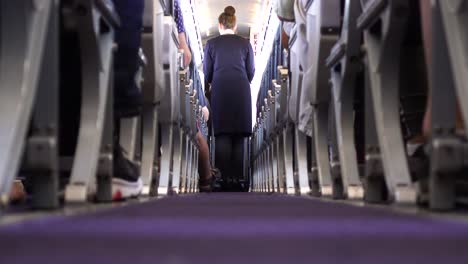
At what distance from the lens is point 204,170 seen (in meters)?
7.30

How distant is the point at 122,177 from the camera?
2.38 metres

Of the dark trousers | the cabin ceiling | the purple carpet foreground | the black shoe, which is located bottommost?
the purple carpet foreground

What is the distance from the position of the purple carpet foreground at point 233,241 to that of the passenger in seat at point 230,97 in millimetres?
6656

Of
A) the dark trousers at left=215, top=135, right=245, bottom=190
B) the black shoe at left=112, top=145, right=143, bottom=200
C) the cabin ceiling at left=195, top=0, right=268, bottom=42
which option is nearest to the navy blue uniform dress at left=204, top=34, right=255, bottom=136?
the dark trousers at left=215, top=135, right=245, bottom=190

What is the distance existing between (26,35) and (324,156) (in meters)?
1.93

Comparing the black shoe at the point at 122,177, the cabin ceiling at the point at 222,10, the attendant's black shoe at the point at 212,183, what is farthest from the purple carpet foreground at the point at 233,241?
the cabin ceiling at the point at 222,10

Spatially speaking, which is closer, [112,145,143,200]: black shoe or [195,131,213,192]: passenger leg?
[112,145,143,200]: black shoe

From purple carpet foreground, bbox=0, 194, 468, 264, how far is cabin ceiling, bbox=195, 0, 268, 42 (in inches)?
437

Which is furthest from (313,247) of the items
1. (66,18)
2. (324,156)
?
(324,156)

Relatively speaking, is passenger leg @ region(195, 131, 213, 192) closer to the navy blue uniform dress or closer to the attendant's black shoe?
the attendant's black shoe

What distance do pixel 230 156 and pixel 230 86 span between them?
34.3 inches

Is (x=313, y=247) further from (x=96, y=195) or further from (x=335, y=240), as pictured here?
(x=96, y=195)

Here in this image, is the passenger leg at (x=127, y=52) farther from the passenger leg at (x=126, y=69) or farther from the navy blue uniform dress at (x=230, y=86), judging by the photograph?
the navy blue uniform dress at (x=230, y=86)

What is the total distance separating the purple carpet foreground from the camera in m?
0.75
